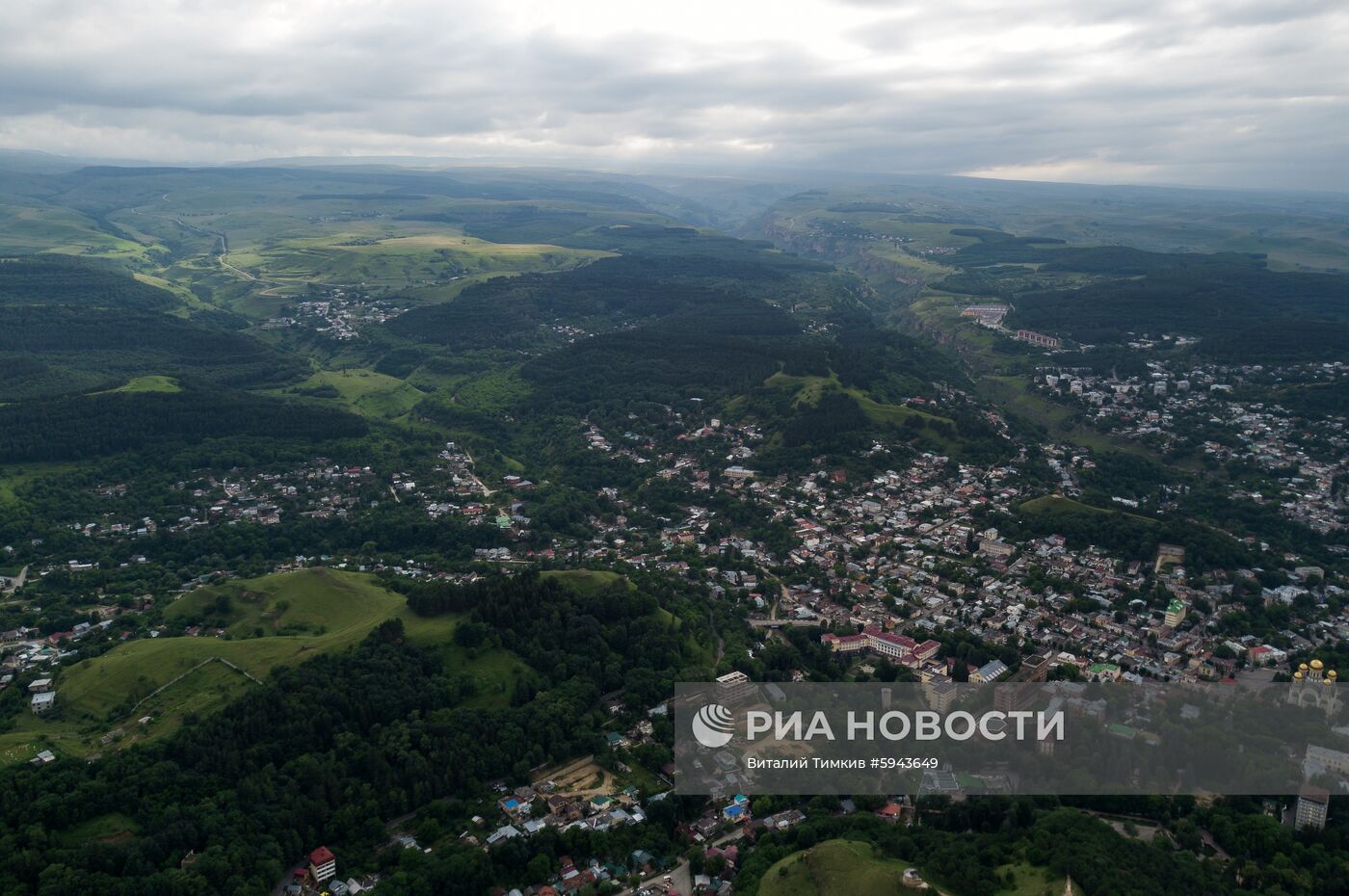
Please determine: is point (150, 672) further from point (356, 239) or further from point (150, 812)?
point (356, 239)

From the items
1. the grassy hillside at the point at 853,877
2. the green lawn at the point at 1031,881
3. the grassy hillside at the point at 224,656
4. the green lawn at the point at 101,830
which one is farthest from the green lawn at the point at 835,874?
the green lawn at the point at 101,830

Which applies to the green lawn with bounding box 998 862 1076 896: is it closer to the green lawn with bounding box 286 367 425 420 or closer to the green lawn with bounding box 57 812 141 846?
the green lawn with bounding box 57 812 141 846

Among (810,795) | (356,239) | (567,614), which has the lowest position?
(810,795)

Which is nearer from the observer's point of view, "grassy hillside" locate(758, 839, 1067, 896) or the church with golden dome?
"grassy hillside" locate(758, 839, 1067, 896)

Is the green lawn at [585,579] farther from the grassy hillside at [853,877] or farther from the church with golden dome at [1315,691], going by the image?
the church with golden dome at [1315,691]

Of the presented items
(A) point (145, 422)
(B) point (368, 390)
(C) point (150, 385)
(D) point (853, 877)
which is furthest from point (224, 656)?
(B) point (368, 390)

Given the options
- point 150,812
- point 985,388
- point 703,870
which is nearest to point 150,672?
point 150,812

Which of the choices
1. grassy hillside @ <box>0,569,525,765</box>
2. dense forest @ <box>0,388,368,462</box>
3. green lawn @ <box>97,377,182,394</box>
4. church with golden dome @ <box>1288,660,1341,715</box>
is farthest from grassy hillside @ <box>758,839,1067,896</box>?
green lawn @ <box>97,377,182,394</box>

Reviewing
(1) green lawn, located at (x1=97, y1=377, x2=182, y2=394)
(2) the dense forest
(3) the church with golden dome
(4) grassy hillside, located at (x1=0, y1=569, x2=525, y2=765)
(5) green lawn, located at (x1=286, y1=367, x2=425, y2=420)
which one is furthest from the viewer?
(5) green lawn, located at (x1=286, y1=367, x2=425, y2=420)
